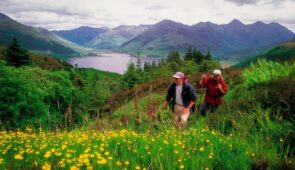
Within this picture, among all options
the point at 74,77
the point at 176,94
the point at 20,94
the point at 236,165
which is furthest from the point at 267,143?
the point at 74,77

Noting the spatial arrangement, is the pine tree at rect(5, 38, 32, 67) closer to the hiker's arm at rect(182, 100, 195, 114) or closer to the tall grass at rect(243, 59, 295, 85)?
the tall grass at rect(243, 59, 295, 85)

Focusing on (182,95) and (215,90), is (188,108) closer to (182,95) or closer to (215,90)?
(182,95)

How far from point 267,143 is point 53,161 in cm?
360

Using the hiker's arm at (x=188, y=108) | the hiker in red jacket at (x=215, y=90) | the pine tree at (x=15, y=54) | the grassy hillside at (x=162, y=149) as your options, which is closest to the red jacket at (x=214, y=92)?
the hiker in red jacket at (x=215, y=90)

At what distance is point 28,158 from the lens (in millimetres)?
4914

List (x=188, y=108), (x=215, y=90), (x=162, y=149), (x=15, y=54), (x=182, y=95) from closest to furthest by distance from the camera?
(x=162, y=149) < (x=188, y=108) < (x=182, y=95) < (x=215, y=90) < (x=15, y=54)

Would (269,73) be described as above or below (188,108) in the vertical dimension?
above

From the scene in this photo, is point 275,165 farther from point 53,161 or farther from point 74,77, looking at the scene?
point 74,77

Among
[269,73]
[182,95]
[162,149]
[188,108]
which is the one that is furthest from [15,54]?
[162,149]

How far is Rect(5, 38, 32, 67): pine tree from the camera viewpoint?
58.0 meters

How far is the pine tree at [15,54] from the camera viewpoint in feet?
190

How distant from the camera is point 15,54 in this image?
192ft

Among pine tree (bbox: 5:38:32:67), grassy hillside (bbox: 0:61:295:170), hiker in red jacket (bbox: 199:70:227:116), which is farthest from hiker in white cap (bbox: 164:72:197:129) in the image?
pine tree (bbox: 5:38:32:67)

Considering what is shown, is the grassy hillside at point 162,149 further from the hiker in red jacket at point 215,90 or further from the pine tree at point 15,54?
the pine tree at point 15,54
